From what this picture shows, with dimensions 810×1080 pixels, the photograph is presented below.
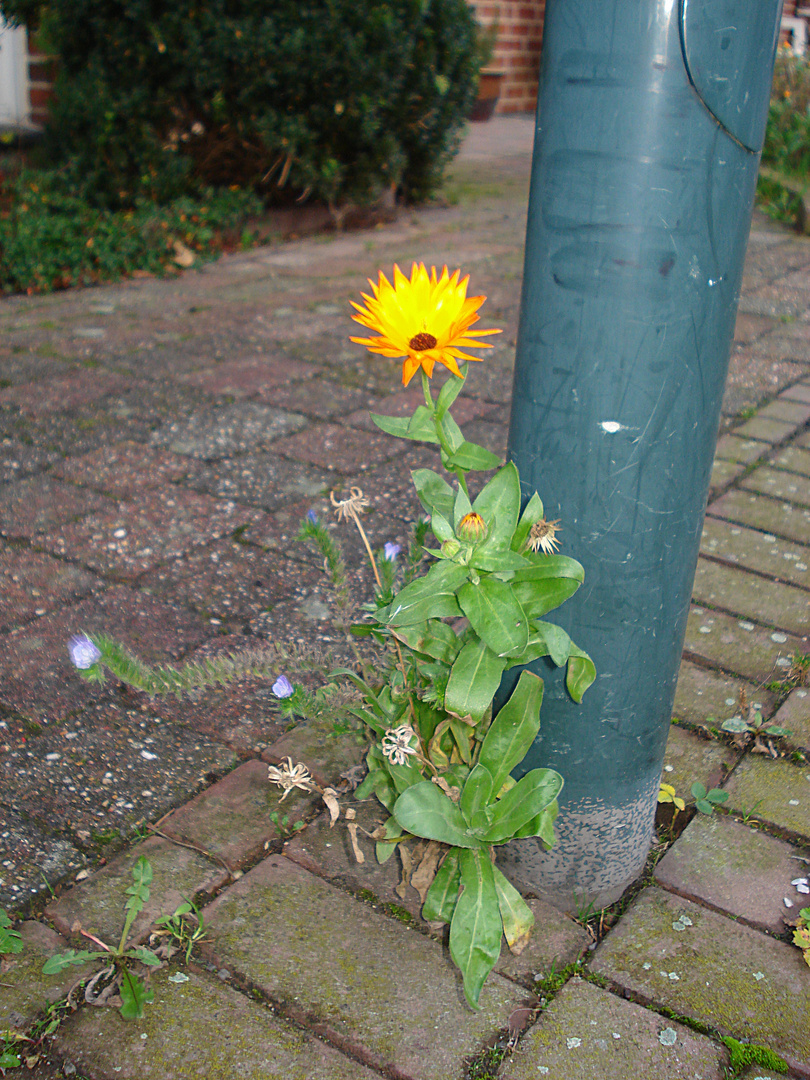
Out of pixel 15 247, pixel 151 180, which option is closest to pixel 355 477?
pixel 15 247

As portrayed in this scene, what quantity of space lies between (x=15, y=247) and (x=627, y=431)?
449 centimetres

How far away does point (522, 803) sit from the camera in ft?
4.64

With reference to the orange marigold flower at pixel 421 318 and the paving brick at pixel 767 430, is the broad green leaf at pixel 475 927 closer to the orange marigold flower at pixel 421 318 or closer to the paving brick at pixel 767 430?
the orange marigold flower at pixel 421 318

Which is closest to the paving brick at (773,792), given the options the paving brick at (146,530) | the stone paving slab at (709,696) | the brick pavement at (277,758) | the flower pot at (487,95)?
the brick pavement at (277,758)

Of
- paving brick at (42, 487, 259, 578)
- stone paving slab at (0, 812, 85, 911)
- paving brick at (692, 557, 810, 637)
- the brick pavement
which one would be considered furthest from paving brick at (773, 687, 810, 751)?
paving brick at (42, 487, 259, 578)

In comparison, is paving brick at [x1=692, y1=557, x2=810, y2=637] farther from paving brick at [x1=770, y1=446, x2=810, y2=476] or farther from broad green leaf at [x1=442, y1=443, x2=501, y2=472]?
broad green leaf at [x1=442, y1=443, x2=501, y2=472]

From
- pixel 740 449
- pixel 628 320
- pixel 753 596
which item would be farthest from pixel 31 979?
pixel 740 449

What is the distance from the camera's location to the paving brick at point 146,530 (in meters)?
2.62

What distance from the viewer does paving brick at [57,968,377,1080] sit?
4.24ft

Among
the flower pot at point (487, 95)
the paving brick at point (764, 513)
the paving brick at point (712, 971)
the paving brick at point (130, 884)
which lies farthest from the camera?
the flower pot at point (487, 95)

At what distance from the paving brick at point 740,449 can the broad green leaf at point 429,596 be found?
2288 millimetres

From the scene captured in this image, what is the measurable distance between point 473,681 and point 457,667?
0.03 metres

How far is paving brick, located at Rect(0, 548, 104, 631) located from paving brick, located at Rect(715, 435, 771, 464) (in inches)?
84.1

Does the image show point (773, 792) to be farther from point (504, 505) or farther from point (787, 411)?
point (787, 411)
